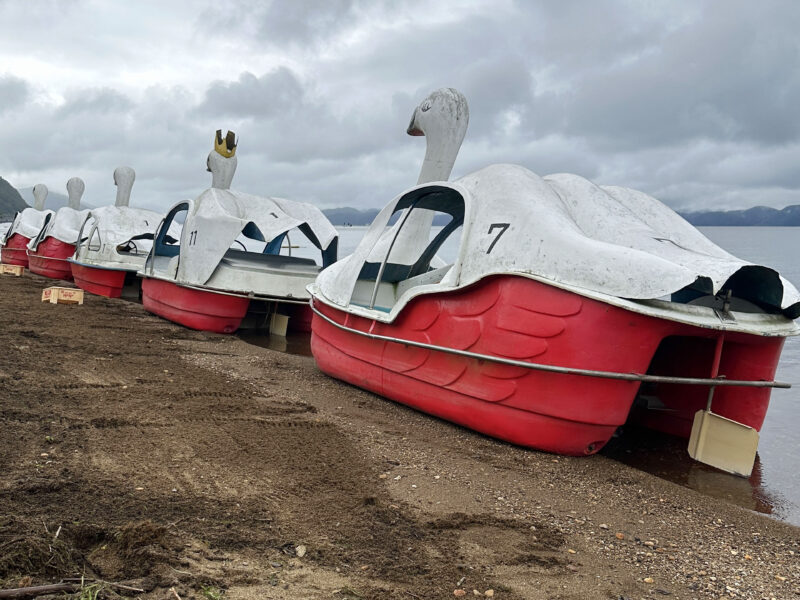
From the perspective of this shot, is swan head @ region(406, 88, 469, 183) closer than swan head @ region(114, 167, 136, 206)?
Yes

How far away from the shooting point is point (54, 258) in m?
20.9

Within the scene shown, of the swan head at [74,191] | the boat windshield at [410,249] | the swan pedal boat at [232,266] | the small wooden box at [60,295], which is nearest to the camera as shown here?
the boat windshield at [410,249]

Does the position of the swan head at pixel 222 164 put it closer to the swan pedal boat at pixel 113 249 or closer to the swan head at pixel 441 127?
the swan pedal boat at pixel 113 249

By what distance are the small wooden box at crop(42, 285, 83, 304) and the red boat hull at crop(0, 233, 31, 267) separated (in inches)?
618

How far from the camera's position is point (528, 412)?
5098mm

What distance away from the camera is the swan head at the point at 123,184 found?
19916 millimetres

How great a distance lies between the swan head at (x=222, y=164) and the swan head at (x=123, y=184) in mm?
7825

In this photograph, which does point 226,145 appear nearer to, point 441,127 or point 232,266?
point 232,266

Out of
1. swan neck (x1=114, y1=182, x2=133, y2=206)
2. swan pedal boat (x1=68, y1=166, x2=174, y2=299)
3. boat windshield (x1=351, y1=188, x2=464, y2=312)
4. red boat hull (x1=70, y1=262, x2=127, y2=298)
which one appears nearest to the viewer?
boat windshield (x1=351, y1=188, x2=464, y2=312)

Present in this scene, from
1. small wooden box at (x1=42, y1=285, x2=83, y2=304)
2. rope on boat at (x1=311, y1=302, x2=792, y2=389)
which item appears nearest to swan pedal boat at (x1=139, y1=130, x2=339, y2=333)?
small wooden box at (x1=42, y1=285, x2=83, y2=304)

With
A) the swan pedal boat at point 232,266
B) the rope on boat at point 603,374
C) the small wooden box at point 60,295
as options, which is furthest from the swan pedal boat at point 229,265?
the rope on boat at point 603,374

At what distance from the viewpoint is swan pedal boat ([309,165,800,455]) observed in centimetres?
473

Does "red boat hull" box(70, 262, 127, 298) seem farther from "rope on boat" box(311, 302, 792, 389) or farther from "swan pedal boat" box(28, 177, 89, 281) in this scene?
"rope on boat" box(311, 302, 792, 389)

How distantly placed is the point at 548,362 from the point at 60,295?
37.0ft
